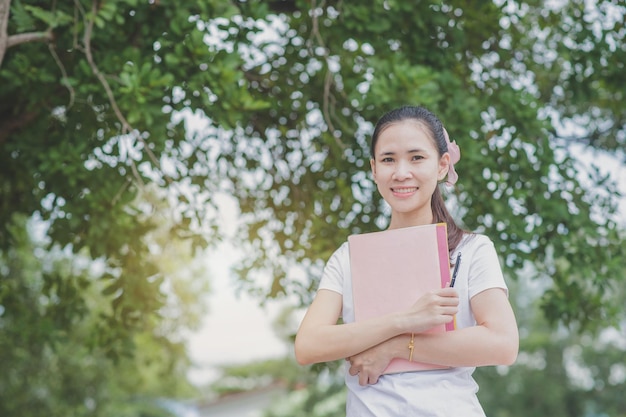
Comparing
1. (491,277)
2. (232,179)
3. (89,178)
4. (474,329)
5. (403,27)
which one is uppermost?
(403,27)

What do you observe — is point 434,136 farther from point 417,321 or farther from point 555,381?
point 555,381

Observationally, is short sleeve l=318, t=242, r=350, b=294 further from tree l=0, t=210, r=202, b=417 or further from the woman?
tree l=0, t=210, r=202, b=417

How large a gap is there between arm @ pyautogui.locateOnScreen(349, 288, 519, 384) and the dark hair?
0.70 ft

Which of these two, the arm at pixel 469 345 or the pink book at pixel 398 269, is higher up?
the pink book at pixel 398 269

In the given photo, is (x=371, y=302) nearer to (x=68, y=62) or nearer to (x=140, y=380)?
(x=68, y=62)

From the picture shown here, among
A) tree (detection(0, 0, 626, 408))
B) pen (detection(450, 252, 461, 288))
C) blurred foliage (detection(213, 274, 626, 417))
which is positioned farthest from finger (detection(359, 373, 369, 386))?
blurred foliage (detection(213, 274, 626, 417))

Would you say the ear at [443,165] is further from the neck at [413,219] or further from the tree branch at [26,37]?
the tree branch at [26,37]

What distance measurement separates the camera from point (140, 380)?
1366 centimetres

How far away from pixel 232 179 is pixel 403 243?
193 inches

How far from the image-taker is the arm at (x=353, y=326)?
6.70ft

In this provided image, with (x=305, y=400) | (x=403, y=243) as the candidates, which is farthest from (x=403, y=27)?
(x=305, y=400)

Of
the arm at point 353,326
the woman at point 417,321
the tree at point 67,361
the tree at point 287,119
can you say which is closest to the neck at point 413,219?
the woman at point 417,321

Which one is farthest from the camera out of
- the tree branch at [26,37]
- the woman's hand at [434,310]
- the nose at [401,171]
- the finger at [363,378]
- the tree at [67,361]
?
the tree at [67,361]

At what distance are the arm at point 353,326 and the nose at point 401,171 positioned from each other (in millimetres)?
345
